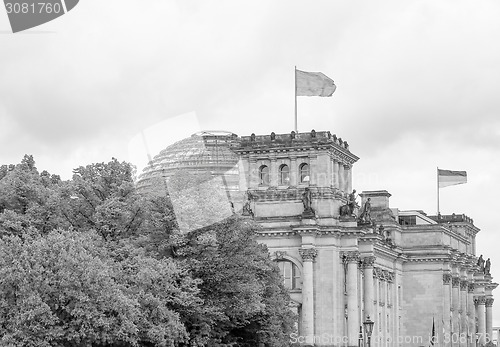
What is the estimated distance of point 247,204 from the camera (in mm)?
127375

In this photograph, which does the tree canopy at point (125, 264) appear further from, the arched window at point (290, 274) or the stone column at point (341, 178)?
the stone column at point (341, 178)

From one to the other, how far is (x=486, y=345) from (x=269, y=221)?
78.8 m

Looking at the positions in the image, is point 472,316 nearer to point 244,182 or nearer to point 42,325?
Answer: point 244,182

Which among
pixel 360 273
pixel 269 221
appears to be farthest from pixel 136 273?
pixel 360 273

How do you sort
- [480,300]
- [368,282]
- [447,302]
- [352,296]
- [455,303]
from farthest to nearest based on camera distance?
[480,300]
[455,303]
[447,302]
[368,282]
[352,296]

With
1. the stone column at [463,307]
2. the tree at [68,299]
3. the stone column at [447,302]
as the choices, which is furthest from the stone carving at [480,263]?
the tree at [68,299]

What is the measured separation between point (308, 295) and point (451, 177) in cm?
6703

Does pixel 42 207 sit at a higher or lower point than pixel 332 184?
lower

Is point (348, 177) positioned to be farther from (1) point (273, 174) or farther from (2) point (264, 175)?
(2) point (264, 175)

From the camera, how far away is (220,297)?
292 ft

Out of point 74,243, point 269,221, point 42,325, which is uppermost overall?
point 269,221

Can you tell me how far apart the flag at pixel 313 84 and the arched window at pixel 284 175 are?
7.99 m

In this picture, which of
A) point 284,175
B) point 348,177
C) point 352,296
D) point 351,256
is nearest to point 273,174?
point 284,175

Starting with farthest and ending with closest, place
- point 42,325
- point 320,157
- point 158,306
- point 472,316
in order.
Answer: point 472,316, point 320,157, point 158,306, point 42,325
